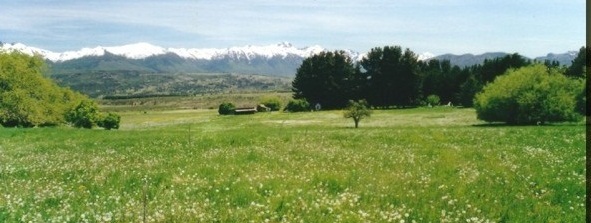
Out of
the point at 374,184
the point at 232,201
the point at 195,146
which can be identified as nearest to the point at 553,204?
the point at 374,184

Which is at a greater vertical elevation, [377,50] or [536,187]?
[377,50]

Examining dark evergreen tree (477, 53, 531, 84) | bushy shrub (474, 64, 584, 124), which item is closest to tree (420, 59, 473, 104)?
dark evergreen tree (477, 53, 531, 84)

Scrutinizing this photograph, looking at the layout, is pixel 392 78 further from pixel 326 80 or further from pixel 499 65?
pixel 499 65

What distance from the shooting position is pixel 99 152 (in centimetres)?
2156

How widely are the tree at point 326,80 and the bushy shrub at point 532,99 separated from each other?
5884cm

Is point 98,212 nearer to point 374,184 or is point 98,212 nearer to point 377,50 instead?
point 374,184

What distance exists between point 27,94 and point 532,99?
6701 centimetres

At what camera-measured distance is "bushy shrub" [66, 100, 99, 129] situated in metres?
76.2

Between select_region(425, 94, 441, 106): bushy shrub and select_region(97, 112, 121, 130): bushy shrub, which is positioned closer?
select_region(97, 112, 121, 130): bushy shrub

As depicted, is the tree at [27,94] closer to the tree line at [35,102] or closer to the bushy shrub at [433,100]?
the tree line at [35,102]

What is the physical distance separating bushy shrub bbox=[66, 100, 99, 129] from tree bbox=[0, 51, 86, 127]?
4.89ft

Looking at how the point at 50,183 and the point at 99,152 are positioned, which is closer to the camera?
the point at 50,183

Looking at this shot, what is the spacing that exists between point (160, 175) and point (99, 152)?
9.08 m

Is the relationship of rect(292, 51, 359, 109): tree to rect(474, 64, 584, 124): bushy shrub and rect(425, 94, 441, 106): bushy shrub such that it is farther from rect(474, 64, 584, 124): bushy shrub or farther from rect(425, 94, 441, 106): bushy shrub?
rect(474, 64, 584, 124): bushy shrub
